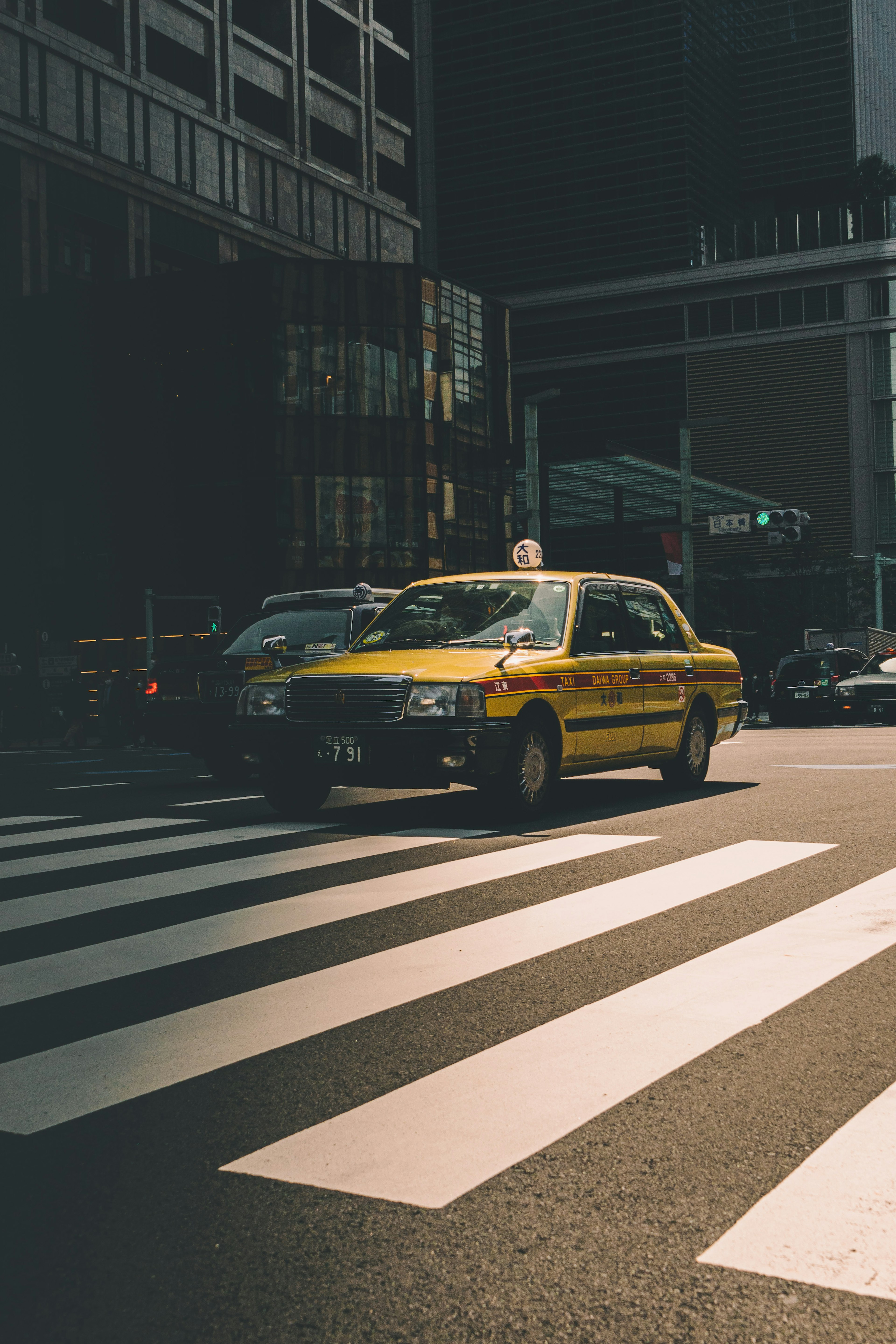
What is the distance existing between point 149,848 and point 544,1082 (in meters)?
5.12

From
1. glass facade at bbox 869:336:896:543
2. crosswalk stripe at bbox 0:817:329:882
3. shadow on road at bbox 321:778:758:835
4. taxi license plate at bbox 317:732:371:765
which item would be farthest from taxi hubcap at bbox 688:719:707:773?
glass facade at bbox 869:336:896:543

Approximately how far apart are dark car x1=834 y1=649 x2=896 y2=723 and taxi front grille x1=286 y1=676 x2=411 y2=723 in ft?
66.9

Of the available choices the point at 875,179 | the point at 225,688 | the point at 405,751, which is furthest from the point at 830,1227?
the point at 875,179

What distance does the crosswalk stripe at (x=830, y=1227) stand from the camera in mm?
2520

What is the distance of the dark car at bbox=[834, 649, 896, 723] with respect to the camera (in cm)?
2755

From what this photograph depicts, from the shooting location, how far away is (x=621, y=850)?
802cm

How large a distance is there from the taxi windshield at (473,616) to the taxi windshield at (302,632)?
2221 mm

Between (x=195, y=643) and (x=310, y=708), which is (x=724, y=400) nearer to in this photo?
(x=195, y=643)

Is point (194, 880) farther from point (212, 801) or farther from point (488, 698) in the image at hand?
point (212, 801)

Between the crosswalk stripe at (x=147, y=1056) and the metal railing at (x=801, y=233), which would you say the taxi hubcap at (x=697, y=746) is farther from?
the metal railing at (x=801, y=233)

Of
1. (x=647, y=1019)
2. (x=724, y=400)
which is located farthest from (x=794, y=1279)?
(x=724, y=400)

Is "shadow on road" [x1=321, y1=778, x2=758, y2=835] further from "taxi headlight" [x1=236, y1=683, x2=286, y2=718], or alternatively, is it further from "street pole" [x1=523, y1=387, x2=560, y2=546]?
"street pole" [x1=523, y1=387, x2=560, y2=546]

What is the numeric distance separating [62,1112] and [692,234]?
70189 millimetres

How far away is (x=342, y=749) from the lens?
9.18 m
